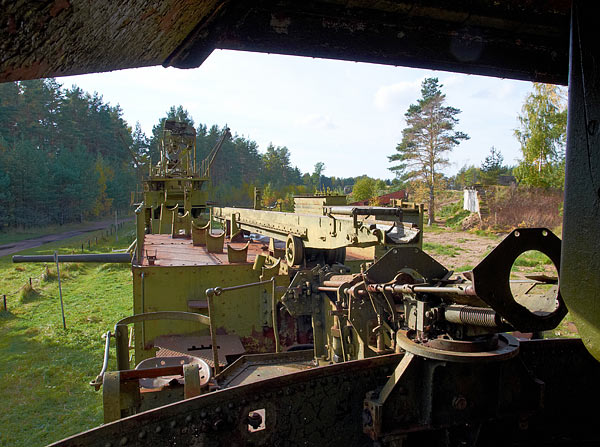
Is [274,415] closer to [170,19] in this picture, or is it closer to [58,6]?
[170,19]

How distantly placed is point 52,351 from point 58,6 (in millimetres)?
11790

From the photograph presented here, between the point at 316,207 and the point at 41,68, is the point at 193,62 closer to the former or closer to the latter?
the point at 41,68

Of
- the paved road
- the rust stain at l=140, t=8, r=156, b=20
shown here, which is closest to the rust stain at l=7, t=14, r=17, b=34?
the rust stain at l=140, t=8, r=156, b=20

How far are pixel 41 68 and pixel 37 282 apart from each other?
842 inches

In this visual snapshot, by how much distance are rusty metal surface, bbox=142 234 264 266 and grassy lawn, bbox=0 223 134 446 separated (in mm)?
2704

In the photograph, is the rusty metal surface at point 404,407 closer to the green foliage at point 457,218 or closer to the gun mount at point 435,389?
the gun mount at point 435,389

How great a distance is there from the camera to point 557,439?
10.5 ft

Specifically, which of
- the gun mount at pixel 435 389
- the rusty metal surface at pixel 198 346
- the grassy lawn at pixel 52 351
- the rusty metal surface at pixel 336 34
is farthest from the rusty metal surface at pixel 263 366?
the rusty metal surface at pixel 336 34

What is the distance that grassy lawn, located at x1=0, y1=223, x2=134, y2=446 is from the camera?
745cm

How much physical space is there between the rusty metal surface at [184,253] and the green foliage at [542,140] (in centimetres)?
2528

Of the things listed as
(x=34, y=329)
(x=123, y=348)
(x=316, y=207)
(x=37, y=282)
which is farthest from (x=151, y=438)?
(x=37, y=282)

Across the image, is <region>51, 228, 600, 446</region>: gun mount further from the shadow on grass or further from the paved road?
the paved road

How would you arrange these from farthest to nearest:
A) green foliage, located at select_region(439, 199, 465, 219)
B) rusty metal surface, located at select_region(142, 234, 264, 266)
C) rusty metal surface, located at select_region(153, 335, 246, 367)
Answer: green foliage, located at select_region(439, 199, 465, 219)
rusty metal surface, located at select_region(142, 234, 264, 266)
rusty metal surface, located at select_region(153, 335, 246, 367)

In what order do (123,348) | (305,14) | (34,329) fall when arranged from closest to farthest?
(305,14) < (123,348) < (34,329)
